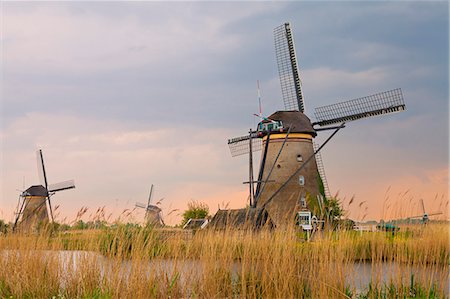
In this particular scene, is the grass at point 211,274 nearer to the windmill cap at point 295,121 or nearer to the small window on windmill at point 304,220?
the small window on windmill at point 304,220

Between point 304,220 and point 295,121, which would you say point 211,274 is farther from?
point 295,121

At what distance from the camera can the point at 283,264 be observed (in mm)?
6082

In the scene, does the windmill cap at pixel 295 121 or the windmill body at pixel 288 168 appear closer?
the windmill body at pixel 288 168

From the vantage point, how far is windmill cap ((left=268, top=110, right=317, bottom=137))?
2367 cm

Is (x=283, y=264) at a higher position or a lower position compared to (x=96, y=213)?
lower

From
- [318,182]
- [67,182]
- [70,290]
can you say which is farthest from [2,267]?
[67,182]

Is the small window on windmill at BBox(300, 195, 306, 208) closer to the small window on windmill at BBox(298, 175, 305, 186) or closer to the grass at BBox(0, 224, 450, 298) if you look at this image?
the small window on windmill at BBox(298, 175, 305, 186)

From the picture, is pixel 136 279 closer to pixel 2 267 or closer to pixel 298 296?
pixel 298 296

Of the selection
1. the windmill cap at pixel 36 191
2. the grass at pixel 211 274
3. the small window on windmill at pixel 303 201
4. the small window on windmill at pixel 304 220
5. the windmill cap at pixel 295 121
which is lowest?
the grass at pixel 211 274

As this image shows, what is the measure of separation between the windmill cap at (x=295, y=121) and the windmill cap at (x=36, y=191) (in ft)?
58.9

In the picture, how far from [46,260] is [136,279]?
6.05 feet

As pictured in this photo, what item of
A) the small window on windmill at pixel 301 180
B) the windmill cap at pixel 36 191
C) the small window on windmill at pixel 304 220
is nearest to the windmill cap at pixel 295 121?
the small window on windmill at pixel 301 180

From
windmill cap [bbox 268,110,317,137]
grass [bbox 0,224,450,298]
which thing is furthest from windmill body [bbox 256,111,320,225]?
grass [bbox 0,224,450,298]

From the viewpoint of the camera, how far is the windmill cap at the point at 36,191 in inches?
1374
